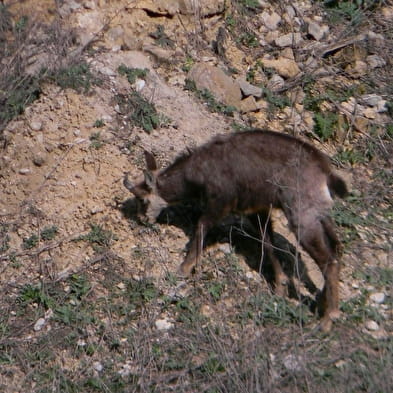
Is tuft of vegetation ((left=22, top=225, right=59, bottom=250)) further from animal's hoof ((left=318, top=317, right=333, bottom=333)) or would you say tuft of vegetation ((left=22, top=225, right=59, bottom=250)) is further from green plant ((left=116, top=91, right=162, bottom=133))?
animal's hoof ((left=318, top=317, right=333, bottom=333))

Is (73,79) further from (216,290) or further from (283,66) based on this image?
(216,290)

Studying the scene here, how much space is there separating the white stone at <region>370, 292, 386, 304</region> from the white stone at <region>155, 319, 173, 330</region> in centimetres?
178

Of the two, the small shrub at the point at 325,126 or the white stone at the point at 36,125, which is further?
the small shrub at the point at 325,126

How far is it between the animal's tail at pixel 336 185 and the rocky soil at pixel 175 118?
0.71 meters

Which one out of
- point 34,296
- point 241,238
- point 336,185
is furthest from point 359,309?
point 34,296

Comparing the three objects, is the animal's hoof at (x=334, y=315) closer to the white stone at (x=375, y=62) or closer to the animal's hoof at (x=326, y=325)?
the animal's hoof at (x=326, y=325)

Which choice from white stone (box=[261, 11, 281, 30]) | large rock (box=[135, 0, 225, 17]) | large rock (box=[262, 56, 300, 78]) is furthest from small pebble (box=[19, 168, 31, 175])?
white stone (box=[261, 11, 281, 30])

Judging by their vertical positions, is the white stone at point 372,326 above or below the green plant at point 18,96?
below

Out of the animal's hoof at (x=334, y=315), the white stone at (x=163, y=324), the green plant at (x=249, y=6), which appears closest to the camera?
the animal's hoof at (x=334, y=315)

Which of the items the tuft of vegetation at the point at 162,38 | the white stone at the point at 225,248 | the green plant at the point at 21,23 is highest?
the green plant at the point at 21,23

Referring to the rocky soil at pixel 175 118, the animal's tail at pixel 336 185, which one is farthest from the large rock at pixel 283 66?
the animal's tail at pixel 336 185

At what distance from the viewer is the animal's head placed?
9.36m

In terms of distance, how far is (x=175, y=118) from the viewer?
10.3 meters

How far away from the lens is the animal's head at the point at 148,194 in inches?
368
